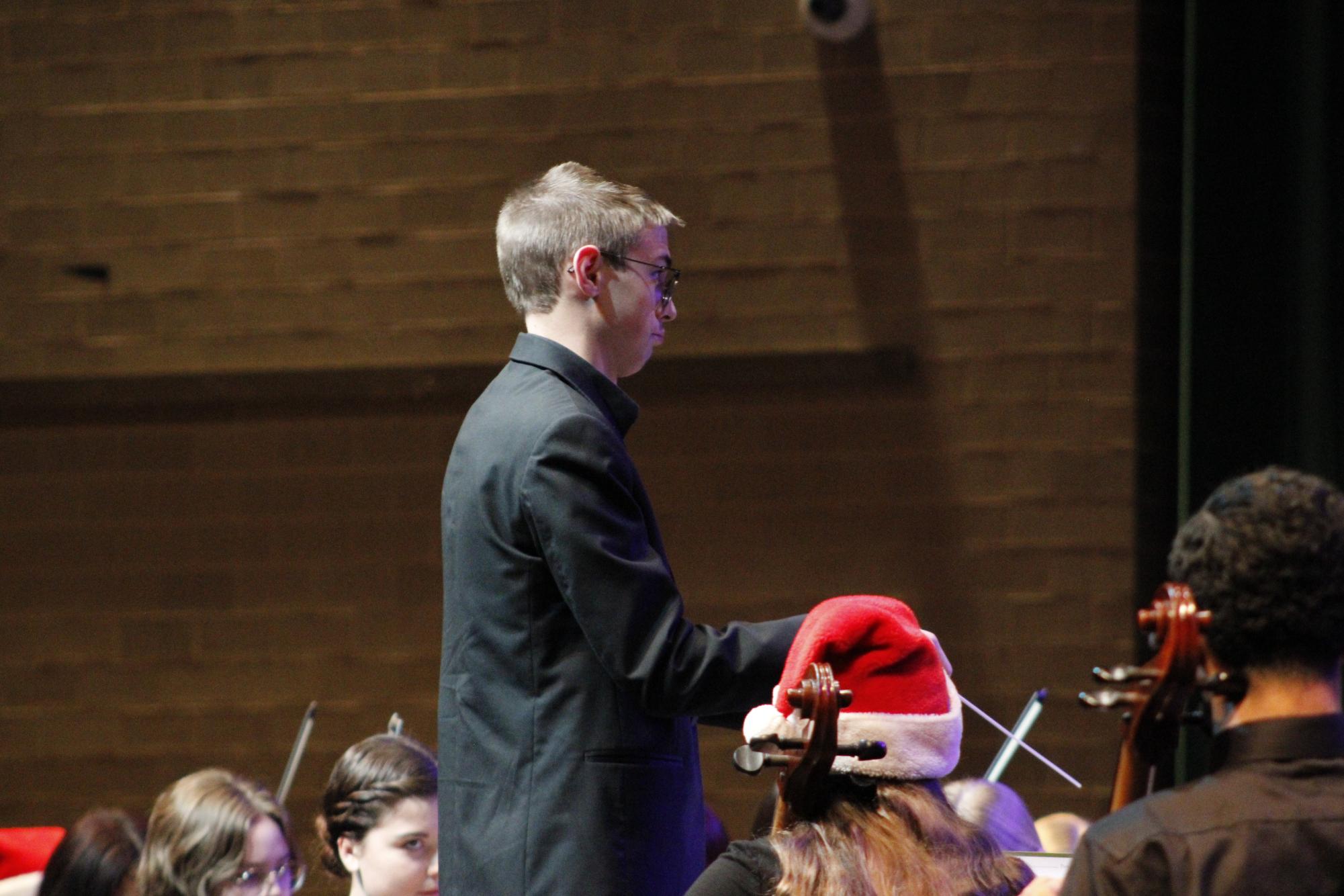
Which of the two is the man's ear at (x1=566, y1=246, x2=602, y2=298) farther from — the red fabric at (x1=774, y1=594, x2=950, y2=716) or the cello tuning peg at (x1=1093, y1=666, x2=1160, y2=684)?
the cello tuning peg at (x1=1093, y1=666, x2=1160, y2=684)

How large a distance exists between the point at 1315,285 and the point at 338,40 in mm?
2428

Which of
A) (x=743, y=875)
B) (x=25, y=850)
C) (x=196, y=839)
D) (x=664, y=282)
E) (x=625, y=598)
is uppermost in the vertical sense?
(x=664, y=282)

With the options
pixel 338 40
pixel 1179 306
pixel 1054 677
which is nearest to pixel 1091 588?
pixel 1054 677

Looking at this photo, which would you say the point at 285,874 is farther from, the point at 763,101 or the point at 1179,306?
the point at 1179,306

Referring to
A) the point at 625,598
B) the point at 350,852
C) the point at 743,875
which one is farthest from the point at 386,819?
the point at 743,875

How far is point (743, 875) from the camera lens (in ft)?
4.80

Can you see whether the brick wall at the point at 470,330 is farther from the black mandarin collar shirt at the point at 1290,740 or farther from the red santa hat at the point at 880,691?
the black mandarin collar shirt at the point at 1290,740

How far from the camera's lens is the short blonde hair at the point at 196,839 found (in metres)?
2.61

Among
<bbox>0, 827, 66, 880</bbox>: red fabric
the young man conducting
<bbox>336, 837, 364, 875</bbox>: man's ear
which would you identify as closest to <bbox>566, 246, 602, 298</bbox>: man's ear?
the young man conducting

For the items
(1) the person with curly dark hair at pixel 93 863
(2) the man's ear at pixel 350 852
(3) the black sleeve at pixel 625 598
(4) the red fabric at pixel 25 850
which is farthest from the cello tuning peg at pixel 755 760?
(4) the red fabric at pixel 25 850

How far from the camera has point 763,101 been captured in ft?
13.2

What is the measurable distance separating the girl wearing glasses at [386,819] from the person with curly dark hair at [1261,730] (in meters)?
1.67

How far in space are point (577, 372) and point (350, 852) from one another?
1.20 m

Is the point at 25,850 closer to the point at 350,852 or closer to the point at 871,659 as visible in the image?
the point at 350,852
